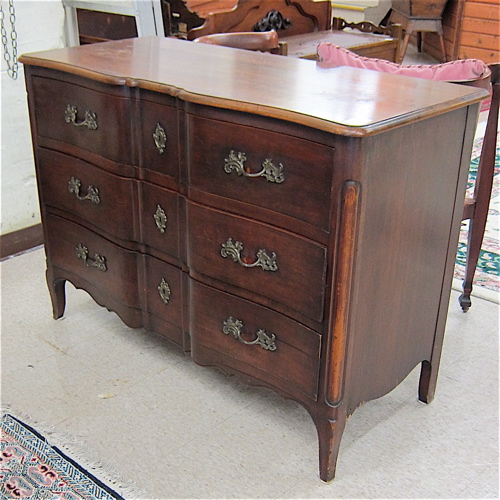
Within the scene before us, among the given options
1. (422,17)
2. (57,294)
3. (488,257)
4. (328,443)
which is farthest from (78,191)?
(422,17)

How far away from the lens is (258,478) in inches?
67.7

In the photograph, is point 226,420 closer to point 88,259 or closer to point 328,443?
point 328,443

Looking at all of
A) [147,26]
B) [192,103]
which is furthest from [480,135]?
[192,103]

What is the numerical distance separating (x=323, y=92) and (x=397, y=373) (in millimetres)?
764

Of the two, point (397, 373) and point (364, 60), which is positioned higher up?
point (364, 60)

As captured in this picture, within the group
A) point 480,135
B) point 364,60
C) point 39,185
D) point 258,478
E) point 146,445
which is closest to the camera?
point 258,478

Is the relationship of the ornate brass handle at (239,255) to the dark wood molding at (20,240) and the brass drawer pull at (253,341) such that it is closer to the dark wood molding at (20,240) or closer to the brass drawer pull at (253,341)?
the brass drawer pull at (253,341)

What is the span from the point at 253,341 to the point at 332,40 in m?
3.12

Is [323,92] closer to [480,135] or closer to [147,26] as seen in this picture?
[147,26]

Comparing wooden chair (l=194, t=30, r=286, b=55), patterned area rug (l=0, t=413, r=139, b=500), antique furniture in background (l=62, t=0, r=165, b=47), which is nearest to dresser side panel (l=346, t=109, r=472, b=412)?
patterned area rug (l=0, t=413, r=139, b=500)

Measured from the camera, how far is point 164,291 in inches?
77.6

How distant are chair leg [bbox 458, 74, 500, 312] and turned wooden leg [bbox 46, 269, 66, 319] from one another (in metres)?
1.42

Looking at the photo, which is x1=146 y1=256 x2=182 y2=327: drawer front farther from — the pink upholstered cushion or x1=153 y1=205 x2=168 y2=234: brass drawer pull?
the pink upholstered cushion

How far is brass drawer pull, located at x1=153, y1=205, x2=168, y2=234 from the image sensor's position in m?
1.86
